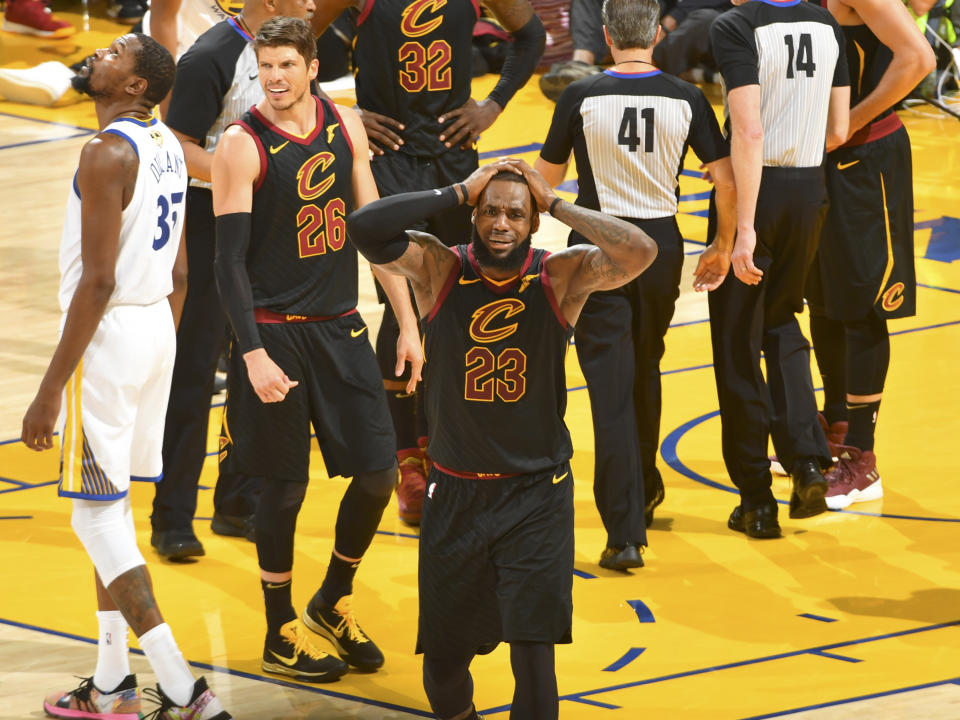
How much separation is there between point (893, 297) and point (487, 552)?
115 inches

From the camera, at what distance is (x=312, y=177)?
504cm

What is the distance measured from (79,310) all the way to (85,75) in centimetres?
70

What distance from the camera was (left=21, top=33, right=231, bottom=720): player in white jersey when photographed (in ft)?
14.6

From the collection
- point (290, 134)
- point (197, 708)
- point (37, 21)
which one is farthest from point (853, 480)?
point (37, 21)

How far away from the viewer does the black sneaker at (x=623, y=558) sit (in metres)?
5.93

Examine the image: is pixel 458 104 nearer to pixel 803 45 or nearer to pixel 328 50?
pixel 803 45

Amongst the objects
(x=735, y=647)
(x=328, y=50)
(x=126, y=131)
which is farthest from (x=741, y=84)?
(x=328, y=50)

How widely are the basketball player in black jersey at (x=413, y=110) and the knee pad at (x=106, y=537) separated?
196 centimetres

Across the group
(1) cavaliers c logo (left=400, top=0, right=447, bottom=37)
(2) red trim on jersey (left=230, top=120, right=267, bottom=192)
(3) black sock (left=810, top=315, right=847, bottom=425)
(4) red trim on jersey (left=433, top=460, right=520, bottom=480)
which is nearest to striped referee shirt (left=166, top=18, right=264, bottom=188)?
(1) cavaliers c logo (left=400, top=0, right=447, bottom=37)

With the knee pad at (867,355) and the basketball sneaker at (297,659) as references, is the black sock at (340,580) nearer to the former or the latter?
the basketball sneaker at (297,659)

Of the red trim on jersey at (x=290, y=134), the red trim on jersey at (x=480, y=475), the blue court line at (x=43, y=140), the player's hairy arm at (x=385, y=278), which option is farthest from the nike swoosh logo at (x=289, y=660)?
the blue court line at (x=43, y=140)

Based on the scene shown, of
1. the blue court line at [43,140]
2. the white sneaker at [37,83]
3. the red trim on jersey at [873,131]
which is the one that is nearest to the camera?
the red trim on jersey at [873,131]

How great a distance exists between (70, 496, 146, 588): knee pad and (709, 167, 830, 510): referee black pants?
8.45 feet

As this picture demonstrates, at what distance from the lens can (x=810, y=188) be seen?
20.2 ft
